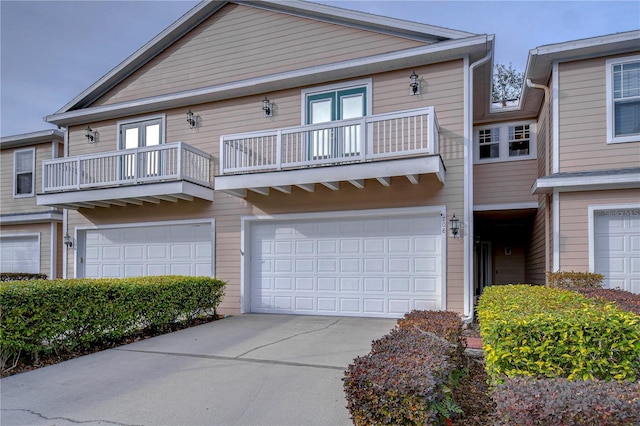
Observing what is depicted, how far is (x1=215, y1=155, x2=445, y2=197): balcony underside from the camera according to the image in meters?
7.68

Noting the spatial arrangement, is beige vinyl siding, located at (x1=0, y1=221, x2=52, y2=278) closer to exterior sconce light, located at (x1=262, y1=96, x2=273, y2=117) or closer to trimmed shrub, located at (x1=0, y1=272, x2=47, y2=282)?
trimmed shrub, located at (x1=0, y1=272, x2=47, y2=282)

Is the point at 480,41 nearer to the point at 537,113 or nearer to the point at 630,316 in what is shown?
the point at 537,113

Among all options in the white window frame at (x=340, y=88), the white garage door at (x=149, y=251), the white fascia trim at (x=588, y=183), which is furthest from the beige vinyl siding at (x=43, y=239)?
the white fascia trim at (x=588, y=183)

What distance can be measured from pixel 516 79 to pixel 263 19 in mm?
21858

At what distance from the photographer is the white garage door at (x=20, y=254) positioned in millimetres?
13602

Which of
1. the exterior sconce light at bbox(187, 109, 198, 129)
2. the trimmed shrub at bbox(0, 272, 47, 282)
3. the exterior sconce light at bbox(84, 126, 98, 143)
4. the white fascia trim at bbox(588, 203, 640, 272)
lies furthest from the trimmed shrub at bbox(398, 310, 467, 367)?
the trimmed shrub at bbox(0, 272, 47, 282)

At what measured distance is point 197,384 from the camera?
4633 mm

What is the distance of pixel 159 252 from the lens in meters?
10.8

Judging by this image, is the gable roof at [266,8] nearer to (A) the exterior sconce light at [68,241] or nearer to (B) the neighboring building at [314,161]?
(B) the neighboring building at [314,161]

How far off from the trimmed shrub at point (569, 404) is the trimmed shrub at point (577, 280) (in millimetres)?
5290

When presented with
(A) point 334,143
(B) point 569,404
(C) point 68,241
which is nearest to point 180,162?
(A) point 334,143

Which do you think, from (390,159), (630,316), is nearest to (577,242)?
(390,159)

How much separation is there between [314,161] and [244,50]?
412 cm

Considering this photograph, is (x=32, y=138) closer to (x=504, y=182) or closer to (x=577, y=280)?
(x=504, y=182)
